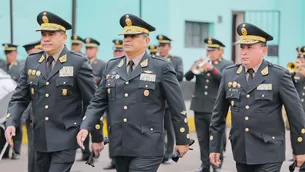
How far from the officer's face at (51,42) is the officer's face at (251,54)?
1.73 meters

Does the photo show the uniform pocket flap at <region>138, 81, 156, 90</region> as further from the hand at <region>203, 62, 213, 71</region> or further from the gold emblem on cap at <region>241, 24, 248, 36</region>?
the hand at <region>203, 62, 213, 71</region>

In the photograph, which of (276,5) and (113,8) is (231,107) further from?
(276,5)

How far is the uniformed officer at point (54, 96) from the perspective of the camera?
6359 mm

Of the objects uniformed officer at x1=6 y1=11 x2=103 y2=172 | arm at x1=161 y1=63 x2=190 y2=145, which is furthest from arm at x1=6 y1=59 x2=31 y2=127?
arm at x1=161 y1=63 x2=190 y2=145

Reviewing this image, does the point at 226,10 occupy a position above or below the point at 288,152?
above

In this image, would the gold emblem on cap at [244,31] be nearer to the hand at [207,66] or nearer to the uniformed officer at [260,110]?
the uniformed officer at [260,110]

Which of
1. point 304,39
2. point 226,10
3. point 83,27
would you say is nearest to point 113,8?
point 83,27

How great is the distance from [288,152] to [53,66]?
23.7 ft

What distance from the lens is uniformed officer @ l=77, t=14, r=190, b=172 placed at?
19.6 feet

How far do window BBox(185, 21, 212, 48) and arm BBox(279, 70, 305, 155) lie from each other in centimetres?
1329

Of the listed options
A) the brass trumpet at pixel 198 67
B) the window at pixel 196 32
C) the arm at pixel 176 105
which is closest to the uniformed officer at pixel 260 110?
the arm at pixel 176 105

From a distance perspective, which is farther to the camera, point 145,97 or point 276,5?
point 276,5

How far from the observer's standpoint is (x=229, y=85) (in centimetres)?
636

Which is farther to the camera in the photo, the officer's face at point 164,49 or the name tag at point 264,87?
the officer's face at point 164,49
